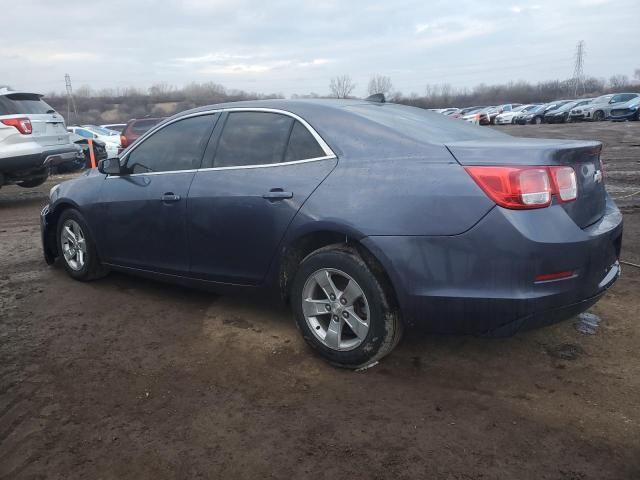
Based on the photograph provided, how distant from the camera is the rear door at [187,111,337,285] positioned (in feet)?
11.2

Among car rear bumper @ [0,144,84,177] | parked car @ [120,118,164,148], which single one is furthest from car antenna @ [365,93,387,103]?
parked car @ [120,118,164,148]

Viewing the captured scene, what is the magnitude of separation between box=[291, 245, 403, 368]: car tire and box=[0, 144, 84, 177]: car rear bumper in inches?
294

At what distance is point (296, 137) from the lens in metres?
3.55

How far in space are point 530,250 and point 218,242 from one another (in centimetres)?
204

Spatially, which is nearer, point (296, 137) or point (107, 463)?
point (107, 463)

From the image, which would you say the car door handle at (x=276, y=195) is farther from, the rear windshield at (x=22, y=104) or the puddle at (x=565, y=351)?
the rear windshield at (x=22, y=104)

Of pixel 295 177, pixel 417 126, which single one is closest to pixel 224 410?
pixel 295 177

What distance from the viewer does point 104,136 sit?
1744 centimetres

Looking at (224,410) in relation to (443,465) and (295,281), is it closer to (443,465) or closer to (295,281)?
(295,281)

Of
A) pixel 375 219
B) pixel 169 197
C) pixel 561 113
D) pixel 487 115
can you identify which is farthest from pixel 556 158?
pixel 487 115

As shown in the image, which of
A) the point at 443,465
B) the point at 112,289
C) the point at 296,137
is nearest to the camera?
the point at 443,465

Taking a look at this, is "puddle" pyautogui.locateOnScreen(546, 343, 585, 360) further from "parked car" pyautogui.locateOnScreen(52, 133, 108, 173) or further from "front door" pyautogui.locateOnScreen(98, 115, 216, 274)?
"parked car" pyautogui.locateOnScreen(52, 133, 108, 173)

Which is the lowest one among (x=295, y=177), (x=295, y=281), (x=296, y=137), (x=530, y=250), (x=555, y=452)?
(x=555, y=452)

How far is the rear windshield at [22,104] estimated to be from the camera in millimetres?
9035
